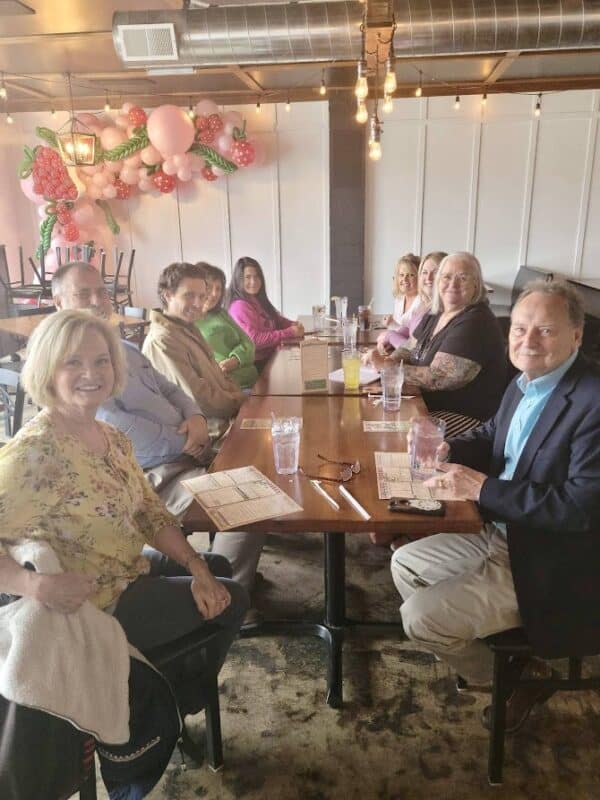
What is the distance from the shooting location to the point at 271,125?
6.48 meters

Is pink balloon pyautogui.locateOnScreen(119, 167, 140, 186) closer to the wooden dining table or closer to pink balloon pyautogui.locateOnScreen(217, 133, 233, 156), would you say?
pink balloon pyautogui.locateOnScreen(217, 133, 233, 156)

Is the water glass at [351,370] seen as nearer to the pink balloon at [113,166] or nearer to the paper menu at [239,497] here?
the paper menu at [239,497]

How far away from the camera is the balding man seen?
84.7 inches

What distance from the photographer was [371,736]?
5.79ft

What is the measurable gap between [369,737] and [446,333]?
1583 millimetres

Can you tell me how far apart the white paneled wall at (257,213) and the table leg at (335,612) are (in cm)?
517

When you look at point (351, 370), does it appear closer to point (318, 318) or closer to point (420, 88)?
point (318, 318)

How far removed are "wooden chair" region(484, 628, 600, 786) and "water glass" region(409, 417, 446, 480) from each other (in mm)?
457

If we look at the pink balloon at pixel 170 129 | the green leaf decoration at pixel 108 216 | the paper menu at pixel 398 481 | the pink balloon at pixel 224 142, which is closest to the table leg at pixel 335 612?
the paper menu at pixel 398 481

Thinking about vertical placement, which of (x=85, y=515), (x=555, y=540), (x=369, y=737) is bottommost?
(x=369, y=737)

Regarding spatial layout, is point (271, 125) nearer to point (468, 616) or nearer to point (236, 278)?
point (236, 278)

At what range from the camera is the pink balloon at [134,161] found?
20.3ft

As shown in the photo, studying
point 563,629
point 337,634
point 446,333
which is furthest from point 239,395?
point 563,629

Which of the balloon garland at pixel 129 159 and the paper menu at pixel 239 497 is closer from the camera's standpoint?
the paper menu at pixel 239 497
